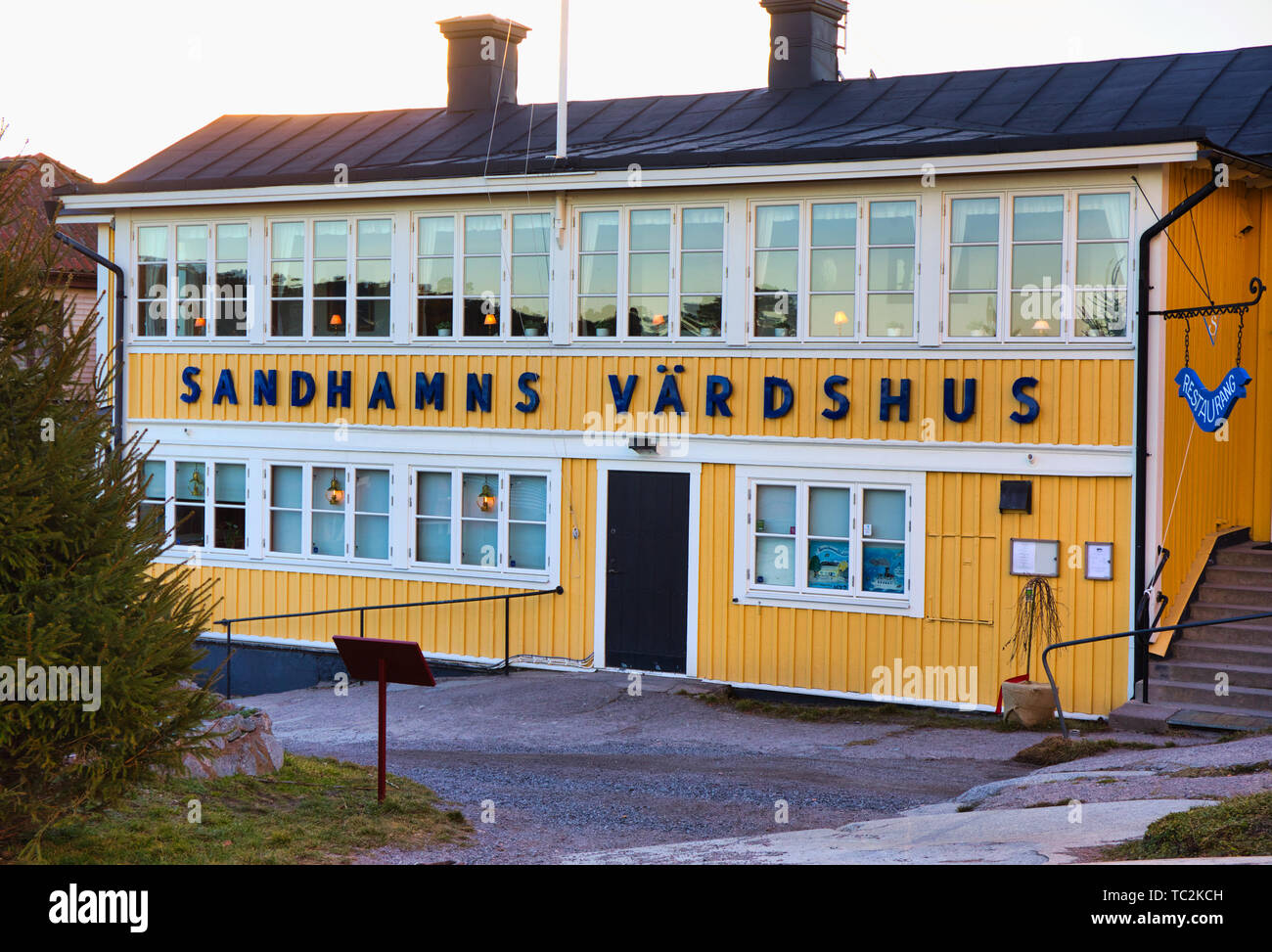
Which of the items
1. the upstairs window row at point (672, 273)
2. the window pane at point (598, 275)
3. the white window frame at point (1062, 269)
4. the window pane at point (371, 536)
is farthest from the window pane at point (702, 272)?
the window pane at point (371, 536)

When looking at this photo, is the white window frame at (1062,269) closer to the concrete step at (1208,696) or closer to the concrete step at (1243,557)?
the concrete step at (1243,557)

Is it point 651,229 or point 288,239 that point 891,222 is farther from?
point 288,239

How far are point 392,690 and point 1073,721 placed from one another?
785 centimetres

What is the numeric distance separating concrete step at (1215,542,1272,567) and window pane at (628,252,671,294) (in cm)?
691

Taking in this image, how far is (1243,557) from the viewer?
15.9m

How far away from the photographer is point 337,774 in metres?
11.0

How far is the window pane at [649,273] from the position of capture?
55.1 feet

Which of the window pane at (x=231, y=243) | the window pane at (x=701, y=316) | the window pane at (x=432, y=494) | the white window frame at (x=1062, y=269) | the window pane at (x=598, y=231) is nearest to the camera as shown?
the white window frame at (x=1062, y=269)

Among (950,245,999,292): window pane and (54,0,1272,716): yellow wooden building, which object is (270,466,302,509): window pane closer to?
(54,0,1272,716): yellow wooden building

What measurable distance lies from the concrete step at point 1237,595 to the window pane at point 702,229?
6471 mm

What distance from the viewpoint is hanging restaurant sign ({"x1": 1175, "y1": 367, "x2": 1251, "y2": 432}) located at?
13805 mm

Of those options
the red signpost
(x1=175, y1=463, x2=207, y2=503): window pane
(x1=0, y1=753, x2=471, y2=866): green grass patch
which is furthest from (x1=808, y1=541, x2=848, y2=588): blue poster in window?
(x1=175, y1=463, x2=207, y2=503): window pane

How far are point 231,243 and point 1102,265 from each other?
11.2 metres

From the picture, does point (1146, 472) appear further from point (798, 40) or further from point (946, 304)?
point (798, 40)
